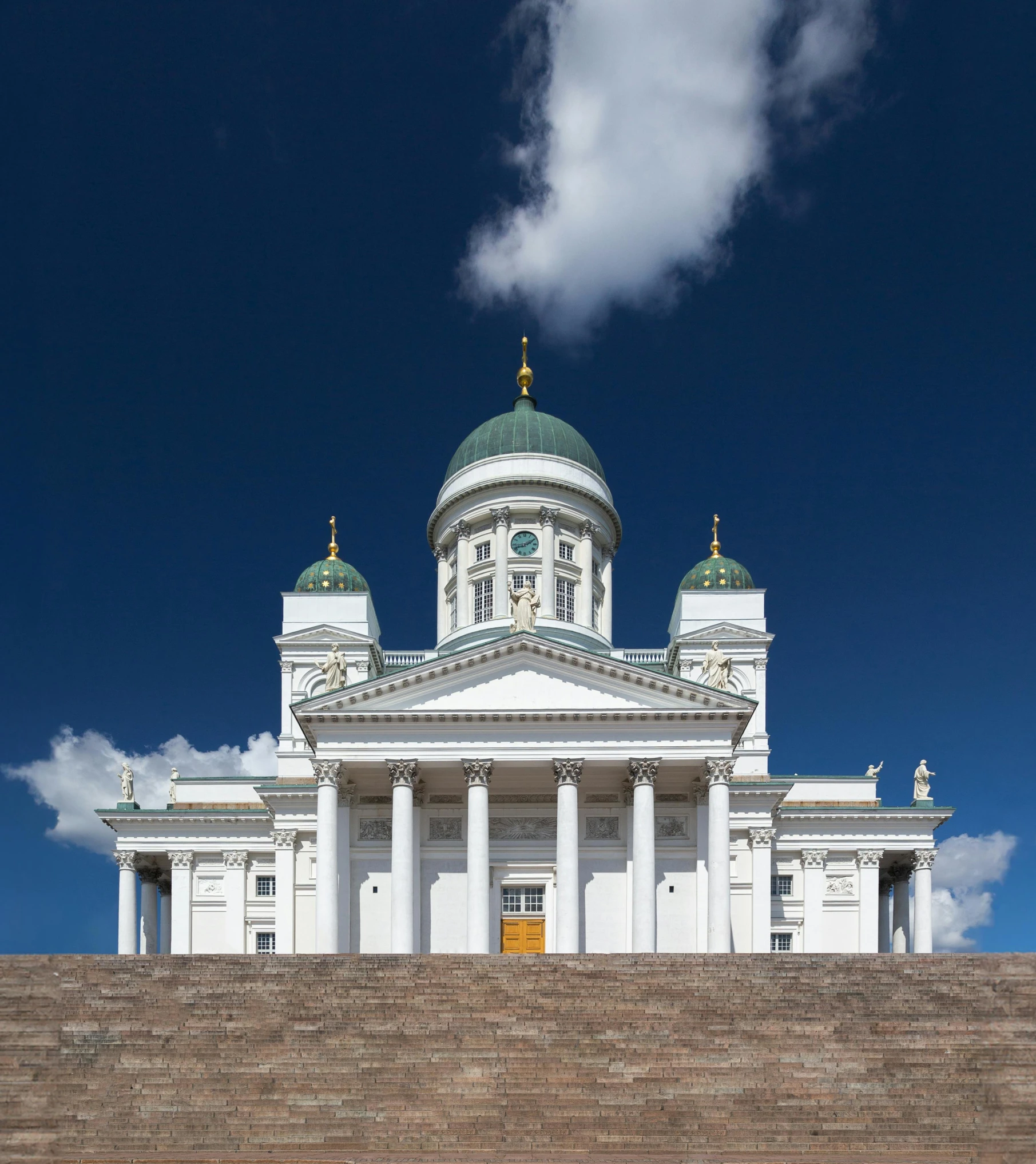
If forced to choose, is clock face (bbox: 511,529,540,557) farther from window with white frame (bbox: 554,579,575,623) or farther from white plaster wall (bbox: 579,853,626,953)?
white plaster wall (bbox: 579,853,626,953)

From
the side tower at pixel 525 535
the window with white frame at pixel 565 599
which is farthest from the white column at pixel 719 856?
the window with white frame at pixel 565 599

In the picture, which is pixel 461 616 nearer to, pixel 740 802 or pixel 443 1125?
pixel 740 802

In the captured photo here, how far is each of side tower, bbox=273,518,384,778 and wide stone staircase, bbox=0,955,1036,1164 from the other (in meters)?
27.0

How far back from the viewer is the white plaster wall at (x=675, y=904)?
38562 mm

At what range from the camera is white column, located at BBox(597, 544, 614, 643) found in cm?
5350

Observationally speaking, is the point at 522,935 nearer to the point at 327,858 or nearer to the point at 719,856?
the point at 327,858

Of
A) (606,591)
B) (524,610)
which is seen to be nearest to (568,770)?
(524,610)

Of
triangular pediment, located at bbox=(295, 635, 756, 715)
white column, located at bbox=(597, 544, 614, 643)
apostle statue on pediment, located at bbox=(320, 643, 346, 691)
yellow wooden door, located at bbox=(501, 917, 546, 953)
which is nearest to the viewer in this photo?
triangular pediment, located at bbox=(295, 635, 756, 715)

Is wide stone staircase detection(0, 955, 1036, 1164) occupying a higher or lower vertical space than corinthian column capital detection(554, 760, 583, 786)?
lower

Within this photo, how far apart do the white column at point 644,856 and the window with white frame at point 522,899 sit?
4263 millimetres

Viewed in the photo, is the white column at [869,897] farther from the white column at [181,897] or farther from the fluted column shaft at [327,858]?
the white column at [181,897]

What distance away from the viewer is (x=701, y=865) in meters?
38.6

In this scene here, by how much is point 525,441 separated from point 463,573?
6.94 metres

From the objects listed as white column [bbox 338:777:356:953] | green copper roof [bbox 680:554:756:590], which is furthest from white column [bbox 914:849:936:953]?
white column [bbox 338:777:356:953]
